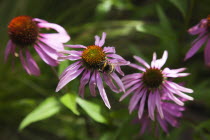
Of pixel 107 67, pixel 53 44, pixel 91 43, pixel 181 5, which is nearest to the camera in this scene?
pixel 107 67

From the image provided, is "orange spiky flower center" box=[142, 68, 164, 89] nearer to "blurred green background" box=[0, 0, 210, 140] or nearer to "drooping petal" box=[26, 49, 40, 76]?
"blurred green background" box=[0, 0, 210, 140]

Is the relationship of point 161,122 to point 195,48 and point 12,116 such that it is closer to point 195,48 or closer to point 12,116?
point 195,48

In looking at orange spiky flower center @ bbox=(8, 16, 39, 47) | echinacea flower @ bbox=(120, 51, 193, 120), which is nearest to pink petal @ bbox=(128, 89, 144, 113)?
echinacea flower @ bbox=(120, 51, 193, 120)

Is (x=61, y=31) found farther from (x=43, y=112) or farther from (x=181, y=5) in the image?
(x=181, y=5)

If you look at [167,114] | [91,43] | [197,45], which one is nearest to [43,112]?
[167,114]

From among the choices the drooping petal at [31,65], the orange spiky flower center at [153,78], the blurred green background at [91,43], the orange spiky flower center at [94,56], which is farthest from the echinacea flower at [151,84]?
the drooping petal at [31,65]
